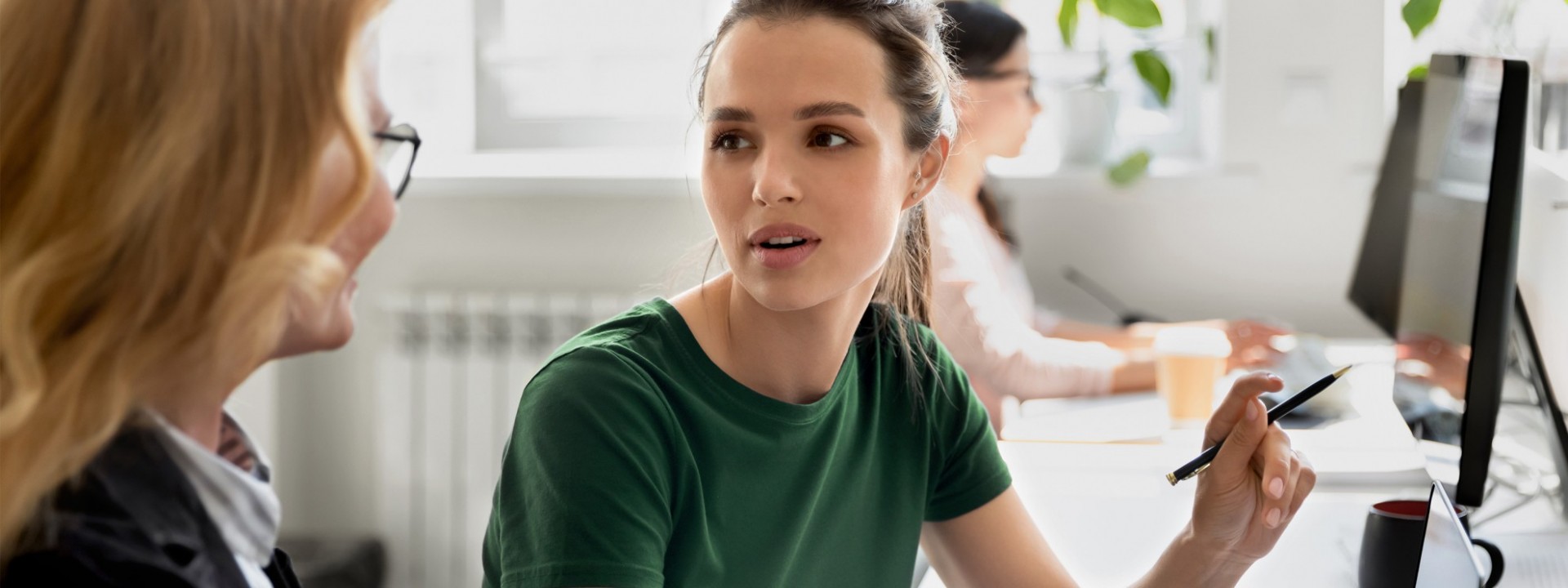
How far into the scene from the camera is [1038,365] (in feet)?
6.62

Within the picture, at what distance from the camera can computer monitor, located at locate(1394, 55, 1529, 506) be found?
95 centimetres

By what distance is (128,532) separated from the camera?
22.8 inches

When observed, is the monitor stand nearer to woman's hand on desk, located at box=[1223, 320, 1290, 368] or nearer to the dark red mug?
the dark red mug

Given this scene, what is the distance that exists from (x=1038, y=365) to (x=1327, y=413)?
0.40m

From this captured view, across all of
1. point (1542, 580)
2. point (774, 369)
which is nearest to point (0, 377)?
point (774, 369)

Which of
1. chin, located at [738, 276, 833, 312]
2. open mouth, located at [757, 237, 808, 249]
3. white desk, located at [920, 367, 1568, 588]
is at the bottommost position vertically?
white desk, located at [920, 367, 1568, 588]

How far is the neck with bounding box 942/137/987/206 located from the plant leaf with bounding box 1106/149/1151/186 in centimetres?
43

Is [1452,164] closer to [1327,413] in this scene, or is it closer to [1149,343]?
[1327,413]

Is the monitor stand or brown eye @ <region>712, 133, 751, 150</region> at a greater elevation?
brown eye @ <region>712, 133, 751, 150</region>

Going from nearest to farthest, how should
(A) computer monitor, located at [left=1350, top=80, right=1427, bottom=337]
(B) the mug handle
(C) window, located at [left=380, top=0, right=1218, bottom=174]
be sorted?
(B) the mug handle
(A) computer monitor, located at [left=1350, top=80, right=1427, bottom=337]
(C) window, located at [left=380, top=0, right=1218, bottom=174]

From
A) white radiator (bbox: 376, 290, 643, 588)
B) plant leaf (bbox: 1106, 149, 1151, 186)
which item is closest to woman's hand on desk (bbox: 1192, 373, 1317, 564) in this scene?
plant leaf (bbox: 1106, 149, 1151, 186)

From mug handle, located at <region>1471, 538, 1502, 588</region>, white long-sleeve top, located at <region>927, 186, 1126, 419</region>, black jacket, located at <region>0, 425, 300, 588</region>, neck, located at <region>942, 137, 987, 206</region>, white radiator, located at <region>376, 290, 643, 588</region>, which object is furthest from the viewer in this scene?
white radiator, located at <region>376, 290, 643, 588</region>

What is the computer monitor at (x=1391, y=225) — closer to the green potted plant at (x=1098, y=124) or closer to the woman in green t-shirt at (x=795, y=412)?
the green potted plant at (x=1098, y=124)

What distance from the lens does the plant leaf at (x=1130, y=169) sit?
252 cm
